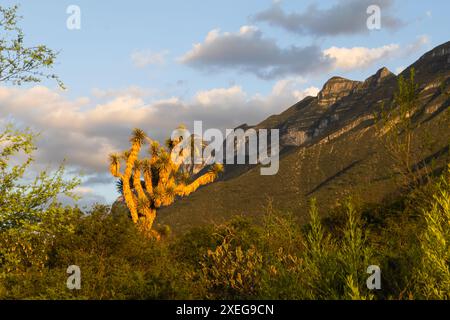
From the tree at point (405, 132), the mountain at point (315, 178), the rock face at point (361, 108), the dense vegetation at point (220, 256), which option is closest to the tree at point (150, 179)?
the dense vegetation at point (220, 256)

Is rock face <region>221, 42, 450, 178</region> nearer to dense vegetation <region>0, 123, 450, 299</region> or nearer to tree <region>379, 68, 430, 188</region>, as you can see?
tree <region>379, 68, 430, 188</region>

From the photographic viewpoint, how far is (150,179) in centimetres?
3253

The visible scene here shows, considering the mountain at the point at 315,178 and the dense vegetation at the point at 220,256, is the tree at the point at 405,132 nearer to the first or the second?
the dense vegetation at the point at 220,256

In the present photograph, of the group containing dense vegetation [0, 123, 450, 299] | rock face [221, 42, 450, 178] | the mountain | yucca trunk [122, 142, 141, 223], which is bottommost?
dense vegetation [0, 123, 450, 299]

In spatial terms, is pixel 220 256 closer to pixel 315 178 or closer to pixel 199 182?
pixel 199 182

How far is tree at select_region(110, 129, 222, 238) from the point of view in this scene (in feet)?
102

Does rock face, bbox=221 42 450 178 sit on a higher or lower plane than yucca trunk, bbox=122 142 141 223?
higher

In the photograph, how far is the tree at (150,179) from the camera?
30969mm

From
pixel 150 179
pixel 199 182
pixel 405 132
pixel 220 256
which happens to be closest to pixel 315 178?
pixel 199 182

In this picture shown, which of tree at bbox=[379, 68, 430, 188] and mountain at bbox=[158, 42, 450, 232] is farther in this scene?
mountain at bbox=[158, 42, 450, 232]

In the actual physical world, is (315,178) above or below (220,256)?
above

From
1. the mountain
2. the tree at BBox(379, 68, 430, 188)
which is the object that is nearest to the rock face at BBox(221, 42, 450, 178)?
the mountain

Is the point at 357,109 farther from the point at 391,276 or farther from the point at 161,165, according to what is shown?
the point at 391,276
